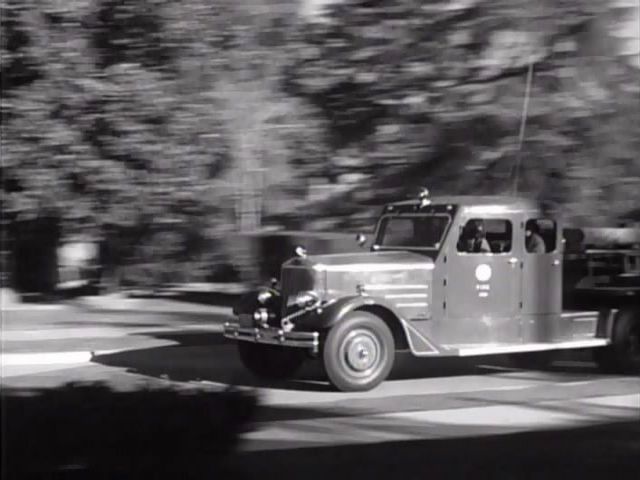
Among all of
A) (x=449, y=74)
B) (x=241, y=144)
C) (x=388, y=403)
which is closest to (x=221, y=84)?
(x=241, y=144)

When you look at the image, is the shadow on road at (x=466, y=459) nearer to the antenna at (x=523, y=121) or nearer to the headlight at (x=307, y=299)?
the headlight at (x=307, y=299)

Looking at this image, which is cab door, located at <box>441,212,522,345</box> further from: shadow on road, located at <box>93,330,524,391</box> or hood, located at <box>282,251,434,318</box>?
shadow on road, located at <box>93,330,524,391</box>

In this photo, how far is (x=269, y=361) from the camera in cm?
1191

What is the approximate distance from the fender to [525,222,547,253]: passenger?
1.51m

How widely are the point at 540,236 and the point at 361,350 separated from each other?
2.44m

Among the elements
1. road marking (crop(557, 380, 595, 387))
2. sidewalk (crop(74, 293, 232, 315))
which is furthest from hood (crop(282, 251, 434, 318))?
sidewalk (crop(74, 293, 232, 315))

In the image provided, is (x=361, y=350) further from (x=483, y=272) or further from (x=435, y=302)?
(x=483, y=272)

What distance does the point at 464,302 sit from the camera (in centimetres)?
1173

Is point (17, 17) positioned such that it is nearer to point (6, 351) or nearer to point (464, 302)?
point (6, 351)

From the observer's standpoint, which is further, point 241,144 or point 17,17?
point 241,144

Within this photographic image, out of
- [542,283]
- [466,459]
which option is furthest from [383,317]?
[466,459]

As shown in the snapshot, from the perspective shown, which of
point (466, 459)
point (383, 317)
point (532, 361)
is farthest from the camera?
Answer: point (532, 361)

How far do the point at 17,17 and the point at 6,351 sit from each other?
407cm

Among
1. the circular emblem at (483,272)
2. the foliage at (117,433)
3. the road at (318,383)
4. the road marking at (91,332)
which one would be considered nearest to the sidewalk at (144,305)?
the road at (318,383)
